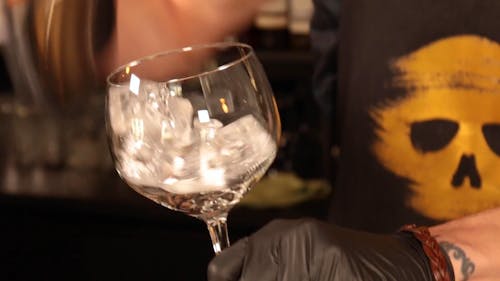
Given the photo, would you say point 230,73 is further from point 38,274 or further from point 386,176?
point 38,274

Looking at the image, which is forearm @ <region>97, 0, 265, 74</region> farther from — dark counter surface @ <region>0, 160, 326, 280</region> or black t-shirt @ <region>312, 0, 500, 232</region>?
dark counter surface @ <region>0, 160, 326, 280</region>

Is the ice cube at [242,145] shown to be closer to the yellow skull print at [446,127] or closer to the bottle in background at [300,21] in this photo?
the yellow skull print at [446,127]

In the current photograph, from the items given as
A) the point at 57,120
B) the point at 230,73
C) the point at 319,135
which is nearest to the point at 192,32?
the point at 230,73

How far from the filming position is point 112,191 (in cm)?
191

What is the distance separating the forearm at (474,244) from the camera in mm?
720

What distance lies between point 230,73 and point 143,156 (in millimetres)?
92

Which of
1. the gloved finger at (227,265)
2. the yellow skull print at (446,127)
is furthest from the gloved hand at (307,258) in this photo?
the yellow skull print at (446,127)

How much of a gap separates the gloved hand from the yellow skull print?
343 millimetres

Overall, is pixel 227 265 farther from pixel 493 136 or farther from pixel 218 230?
pixel 493 136

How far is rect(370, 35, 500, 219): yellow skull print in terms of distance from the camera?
3.17 feet

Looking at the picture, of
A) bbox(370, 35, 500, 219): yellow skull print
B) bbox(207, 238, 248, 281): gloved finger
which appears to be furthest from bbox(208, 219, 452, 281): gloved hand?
bbox(370, 35, 500, 219): yellow skull print

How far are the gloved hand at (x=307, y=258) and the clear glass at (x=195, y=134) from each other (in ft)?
0.15

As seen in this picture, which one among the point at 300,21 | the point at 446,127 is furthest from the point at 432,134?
the point at 300,21

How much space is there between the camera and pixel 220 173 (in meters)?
0.61
